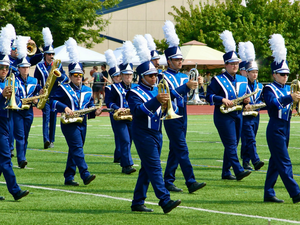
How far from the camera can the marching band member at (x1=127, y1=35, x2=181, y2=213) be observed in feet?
21.7

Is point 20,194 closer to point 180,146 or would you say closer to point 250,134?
point 180,146

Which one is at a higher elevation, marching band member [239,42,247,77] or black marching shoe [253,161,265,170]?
marching band member [239,42,247,77]

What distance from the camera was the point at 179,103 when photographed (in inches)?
328

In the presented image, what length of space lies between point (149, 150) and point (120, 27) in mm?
38656

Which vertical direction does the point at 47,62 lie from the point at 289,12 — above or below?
below

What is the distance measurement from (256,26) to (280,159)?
3063 cm

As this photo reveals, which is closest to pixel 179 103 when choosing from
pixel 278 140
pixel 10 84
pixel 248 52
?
pixel 278 140

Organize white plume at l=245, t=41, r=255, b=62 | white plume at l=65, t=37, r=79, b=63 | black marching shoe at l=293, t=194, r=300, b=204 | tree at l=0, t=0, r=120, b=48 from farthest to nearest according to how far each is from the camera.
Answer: tree at l=0, t=0, r=120, b=48 → white plume at l=245, t=41, r=255, b=62 → white plume at l=65, t=37, r=79, b=63 → black marching shoe at l=293, t=194, r=300, b=204

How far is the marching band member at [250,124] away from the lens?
10.5 meters

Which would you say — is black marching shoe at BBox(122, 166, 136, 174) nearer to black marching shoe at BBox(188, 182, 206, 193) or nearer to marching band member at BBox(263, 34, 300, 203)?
black marching shoe at BBox(188, 182, 206, 193)

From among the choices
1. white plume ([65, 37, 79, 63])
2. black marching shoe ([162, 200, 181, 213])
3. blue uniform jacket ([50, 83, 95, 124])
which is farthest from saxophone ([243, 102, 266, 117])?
black marching shoe ([162, 200, 181, 213])

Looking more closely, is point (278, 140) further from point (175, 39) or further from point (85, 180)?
point (85, 180)

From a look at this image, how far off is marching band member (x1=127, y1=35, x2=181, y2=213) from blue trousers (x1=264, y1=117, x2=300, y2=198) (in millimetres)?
1497

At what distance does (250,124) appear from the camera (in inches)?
428
